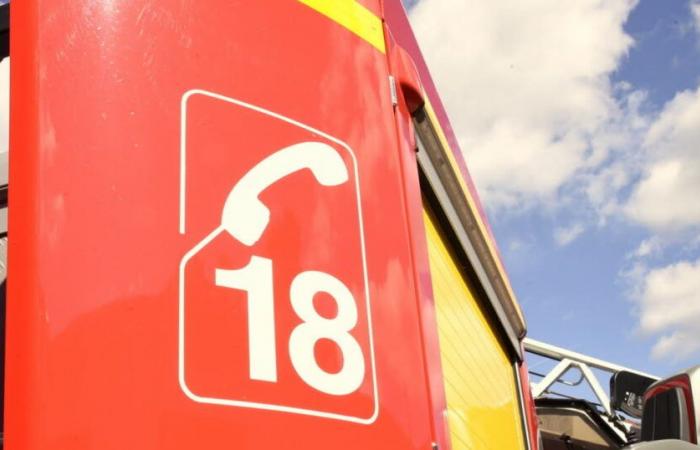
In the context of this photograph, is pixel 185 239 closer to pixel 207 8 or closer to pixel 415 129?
pixel 207 8

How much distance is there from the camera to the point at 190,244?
1.10m

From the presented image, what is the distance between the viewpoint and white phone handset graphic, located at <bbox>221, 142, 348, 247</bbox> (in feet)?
3.85

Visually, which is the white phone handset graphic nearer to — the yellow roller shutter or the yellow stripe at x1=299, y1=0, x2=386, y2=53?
the yellow stripe at x1=299, y1=0, x2=386, y2=53

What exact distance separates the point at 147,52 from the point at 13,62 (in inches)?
7.3

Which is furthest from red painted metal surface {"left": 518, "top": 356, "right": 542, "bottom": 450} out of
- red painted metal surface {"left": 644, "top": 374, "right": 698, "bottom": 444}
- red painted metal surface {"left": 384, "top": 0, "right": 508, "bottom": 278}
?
red painted metal surface {"left": 644, "top": 374, "right": 698, "bottom": 444}

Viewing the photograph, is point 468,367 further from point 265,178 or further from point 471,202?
point 265,178

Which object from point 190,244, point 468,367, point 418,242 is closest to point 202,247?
point 190,244

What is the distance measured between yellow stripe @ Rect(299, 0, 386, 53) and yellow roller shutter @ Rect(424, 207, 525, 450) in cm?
47

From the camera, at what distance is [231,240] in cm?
116

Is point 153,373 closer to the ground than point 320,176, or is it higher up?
closer to the ground

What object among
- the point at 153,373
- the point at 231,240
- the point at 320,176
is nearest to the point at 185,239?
the point at 231,240

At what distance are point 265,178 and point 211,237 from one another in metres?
0.16

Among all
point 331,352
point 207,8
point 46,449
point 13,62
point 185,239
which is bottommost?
point 46,449

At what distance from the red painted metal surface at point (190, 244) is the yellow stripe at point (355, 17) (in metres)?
0.05
